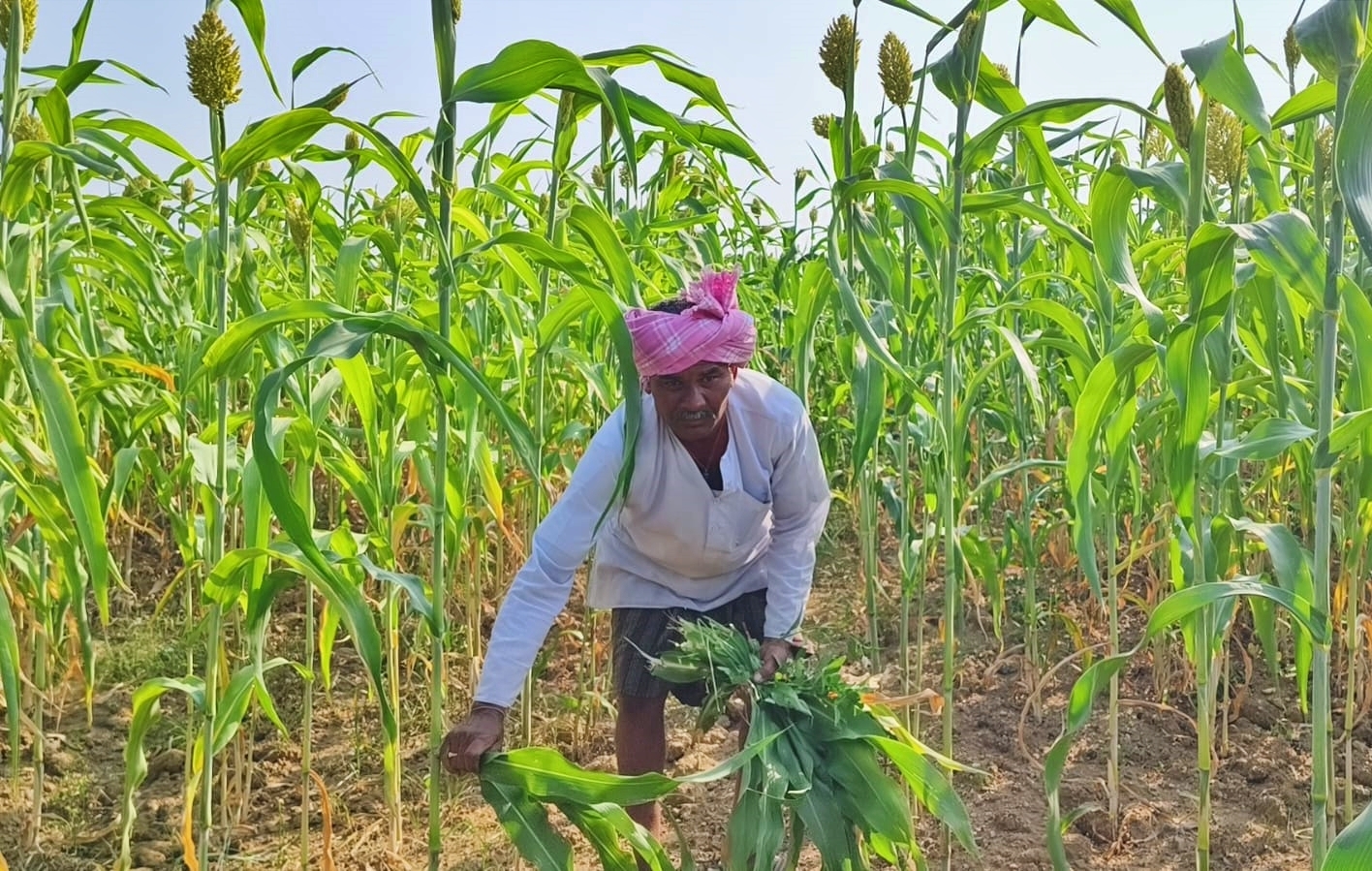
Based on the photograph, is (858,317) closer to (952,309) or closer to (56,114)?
(952,309)

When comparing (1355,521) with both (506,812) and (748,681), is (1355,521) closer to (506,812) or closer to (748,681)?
(748,681)

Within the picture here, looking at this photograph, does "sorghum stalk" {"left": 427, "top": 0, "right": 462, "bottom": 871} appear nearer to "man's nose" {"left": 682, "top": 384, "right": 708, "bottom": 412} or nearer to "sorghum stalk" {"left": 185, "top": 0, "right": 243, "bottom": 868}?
"sorghum stalk" {"left": 185, "top": 0, "right": 243, "bottom": 868}

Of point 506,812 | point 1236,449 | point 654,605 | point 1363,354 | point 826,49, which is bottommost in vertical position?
point 506,812

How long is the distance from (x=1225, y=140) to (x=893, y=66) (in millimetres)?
621

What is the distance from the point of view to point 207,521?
5.49ft

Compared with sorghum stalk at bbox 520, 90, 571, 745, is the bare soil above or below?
below

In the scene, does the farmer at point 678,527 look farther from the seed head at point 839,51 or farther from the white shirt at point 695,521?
the seed head at point 839,51

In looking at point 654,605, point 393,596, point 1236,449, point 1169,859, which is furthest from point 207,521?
point 1169,859

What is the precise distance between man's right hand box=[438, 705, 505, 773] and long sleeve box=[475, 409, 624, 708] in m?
0.02

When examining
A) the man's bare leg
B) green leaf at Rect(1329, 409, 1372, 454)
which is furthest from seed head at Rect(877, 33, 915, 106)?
the man's bare leg

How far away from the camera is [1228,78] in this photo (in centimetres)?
117

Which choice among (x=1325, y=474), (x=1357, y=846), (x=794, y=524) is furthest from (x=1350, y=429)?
(x=794, y=524)

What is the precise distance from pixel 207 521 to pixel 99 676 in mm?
1666

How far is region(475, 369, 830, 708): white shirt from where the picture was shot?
1.85 meters
